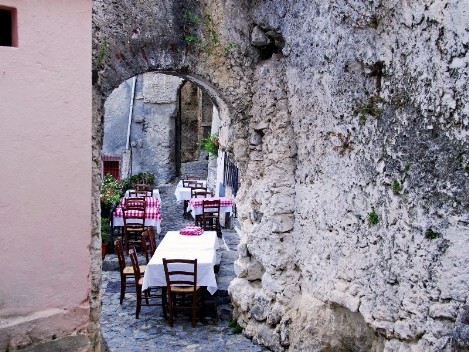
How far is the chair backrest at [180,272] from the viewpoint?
6.65 meters

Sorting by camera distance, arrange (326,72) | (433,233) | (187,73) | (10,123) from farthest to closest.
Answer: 1. (187,73)
2. (326,72)
3. (433,233)
4. (10,123)

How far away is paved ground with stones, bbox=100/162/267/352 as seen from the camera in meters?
6.16

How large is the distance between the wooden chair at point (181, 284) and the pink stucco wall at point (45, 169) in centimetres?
305

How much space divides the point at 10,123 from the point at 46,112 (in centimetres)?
22

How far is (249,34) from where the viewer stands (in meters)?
6.01

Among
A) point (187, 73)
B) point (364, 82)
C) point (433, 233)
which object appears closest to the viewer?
point (433, 233)

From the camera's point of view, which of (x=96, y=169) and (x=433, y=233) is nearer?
(x=433, y=233)

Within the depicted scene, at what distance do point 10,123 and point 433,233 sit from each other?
9.12 ft

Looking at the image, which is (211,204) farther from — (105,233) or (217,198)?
(105,233)

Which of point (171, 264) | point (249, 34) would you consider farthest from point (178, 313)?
point (249, 34)

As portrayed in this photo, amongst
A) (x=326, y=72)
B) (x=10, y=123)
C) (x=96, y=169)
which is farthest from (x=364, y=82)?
(x=10, y=123)

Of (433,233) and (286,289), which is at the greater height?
(433,233)

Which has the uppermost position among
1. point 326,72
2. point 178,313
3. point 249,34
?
point 249,34

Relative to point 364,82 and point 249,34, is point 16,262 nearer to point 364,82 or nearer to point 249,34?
point 364,82
